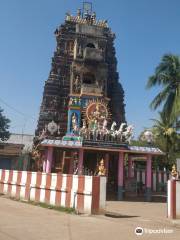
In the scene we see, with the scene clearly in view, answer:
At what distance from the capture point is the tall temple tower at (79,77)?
91.0ft

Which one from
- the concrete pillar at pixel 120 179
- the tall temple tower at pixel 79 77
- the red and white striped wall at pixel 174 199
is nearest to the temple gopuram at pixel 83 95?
the tall temple tower at pixel 79 77

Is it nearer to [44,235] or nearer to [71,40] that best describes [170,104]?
[71,40]

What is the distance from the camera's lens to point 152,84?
27.1m

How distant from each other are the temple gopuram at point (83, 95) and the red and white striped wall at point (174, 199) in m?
10.8

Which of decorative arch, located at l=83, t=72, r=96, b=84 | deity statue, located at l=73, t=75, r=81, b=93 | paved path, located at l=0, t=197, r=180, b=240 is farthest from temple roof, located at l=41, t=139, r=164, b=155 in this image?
paved path, located at l=0, t=197, r=180, b=240

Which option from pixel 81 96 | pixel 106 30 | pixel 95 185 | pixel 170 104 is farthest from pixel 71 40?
pixel 95 185

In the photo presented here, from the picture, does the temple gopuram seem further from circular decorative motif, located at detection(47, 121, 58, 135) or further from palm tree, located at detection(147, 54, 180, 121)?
palm tree, located at detection(147, 54, 180, 121)

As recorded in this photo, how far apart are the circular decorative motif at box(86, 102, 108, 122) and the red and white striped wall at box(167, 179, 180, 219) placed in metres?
14.8

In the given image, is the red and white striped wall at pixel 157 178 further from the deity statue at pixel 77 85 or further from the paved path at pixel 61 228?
the paved path at pixel 61 228

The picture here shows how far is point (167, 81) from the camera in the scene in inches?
1054

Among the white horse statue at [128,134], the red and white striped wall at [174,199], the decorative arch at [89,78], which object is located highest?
the decorative arch at [89,78]

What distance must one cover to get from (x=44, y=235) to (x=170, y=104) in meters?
20.8

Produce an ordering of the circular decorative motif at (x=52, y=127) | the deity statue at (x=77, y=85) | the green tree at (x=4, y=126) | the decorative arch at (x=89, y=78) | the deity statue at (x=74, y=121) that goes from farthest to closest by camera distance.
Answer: the green tree at (x=4, y=126)
the decorative arch at (x=89, y=78)
the deity statue at (x=77, y=85)
the circular decorative motif at (x=52, y=127)
the deity statue at (x=74, y=121)

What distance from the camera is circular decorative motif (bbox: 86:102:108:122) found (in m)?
26.7
